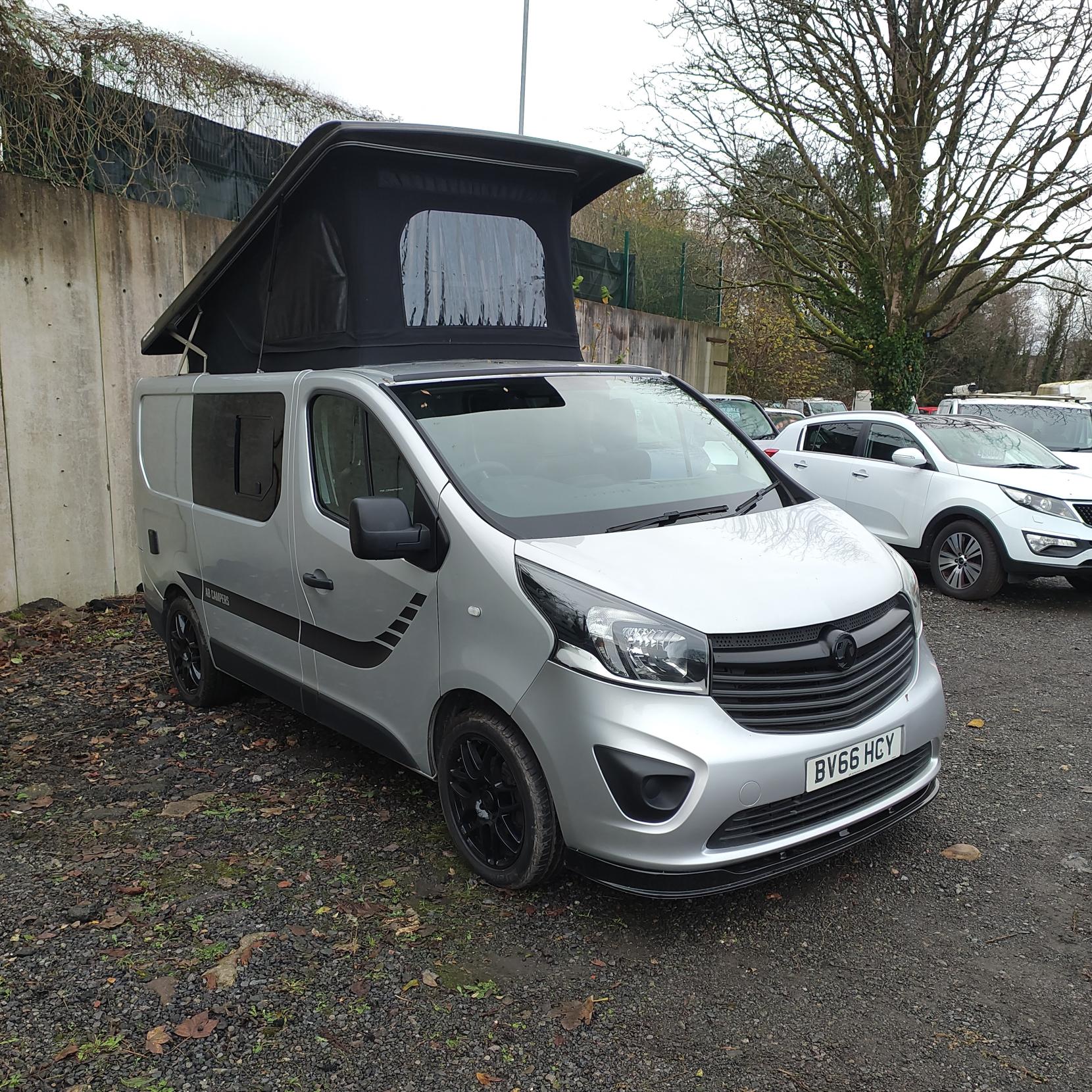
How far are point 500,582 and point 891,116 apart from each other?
16572mm

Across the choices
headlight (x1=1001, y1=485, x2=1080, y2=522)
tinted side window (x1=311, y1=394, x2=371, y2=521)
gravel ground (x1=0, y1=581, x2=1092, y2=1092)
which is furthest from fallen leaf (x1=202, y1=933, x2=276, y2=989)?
headlight (x1=1001, y1=485, x2=1080, y2=522)

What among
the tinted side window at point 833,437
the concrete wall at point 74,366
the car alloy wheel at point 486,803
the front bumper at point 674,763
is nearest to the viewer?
the front bumper at point 674,763

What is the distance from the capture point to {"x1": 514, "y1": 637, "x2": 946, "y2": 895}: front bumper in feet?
9.50

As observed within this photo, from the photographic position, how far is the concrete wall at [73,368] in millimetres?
7199

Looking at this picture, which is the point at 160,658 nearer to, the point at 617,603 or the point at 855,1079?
the point at 617,603

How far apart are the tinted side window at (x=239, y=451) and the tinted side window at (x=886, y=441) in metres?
6.29

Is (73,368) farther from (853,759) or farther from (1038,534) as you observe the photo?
(1038,534)

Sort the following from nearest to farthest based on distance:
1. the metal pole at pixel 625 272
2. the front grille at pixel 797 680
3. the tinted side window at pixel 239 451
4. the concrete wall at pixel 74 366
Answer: the front grille at pixel 797 680 < the tinted side window at pixel 239 451 < the concrete wall at pixel 74 366 < the metal pole at pixel 625 272

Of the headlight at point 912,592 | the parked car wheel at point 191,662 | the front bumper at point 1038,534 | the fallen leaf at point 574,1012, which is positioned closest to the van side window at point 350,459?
the parked car wheel at point 191,662

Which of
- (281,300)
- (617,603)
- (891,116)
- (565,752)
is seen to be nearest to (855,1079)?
(565,752)

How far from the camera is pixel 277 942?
3188 mm

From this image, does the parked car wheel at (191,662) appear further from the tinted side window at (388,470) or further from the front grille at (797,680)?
the front grille at (797,680)

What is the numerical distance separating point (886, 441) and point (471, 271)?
5.57 m

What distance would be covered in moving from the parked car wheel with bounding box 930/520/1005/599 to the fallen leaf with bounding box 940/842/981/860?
4.76m
